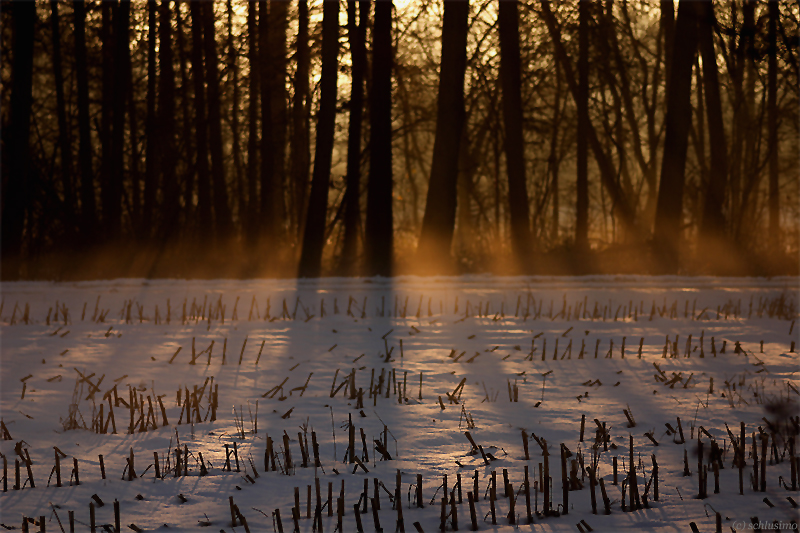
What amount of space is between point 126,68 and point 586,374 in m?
13.5

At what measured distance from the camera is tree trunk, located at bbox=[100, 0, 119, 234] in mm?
15625

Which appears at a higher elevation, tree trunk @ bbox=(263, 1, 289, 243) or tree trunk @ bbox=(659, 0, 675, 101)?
tree trunk @ bbox=(659, 0, 675, 101)

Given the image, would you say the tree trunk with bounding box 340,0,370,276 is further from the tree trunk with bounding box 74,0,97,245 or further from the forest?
the tree trunk with bounding box 74,0,97,245

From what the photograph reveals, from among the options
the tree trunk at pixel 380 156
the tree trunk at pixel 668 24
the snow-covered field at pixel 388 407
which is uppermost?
the tree trunk at pixel 668 24

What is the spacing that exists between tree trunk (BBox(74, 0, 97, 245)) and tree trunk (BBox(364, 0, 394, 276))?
6.14 metres

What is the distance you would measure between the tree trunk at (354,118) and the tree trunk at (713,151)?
7280 millimetres

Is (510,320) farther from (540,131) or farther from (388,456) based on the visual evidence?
(540,131)

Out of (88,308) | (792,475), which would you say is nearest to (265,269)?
(88,308)

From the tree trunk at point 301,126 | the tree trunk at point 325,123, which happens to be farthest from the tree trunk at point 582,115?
the tree trunk at point 301,126

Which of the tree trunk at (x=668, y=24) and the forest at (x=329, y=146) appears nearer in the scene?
the forest at (x=329, y=146)

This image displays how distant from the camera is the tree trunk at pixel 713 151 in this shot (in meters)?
16.3

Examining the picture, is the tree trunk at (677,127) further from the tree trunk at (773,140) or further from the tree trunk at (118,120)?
the tree trunk at (118,120)

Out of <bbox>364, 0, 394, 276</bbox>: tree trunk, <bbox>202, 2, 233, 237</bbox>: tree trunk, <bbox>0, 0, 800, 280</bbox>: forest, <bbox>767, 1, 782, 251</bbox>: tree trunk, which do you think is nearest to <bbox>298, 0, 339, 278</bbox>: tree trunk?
<bbox>0, 0, 800, 280</bbox>: forest

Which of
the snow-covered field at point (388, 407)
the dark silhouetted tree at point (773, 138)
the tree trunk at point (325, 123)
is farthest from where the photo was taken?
the dark silhouetted tree at point (773, 138)
